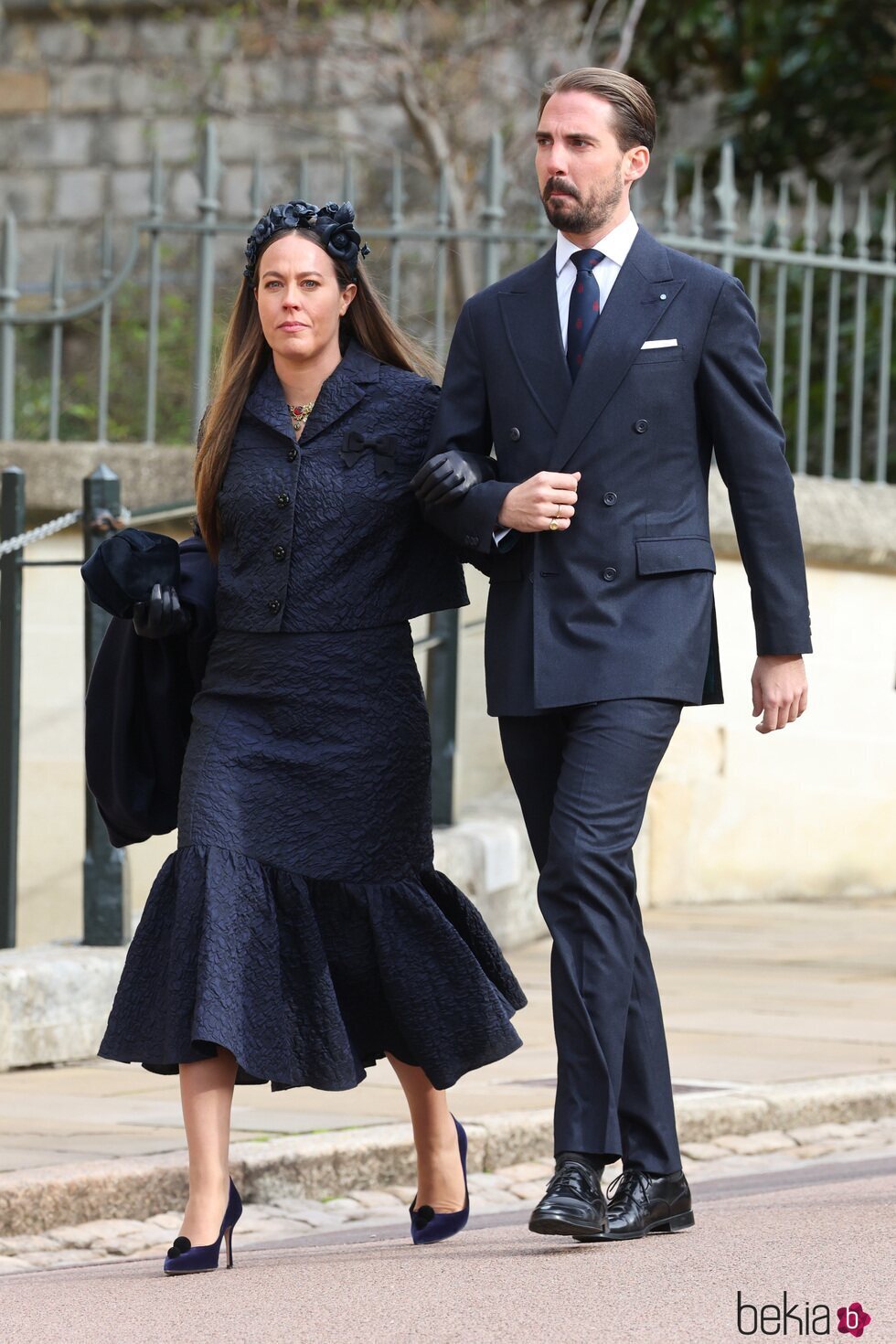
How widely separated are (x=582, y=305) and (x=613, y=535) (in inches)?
17.0

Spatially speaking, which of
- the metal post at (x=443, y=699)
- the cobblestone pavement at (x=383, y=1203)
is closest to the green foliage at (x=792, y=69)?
the metal post at (x=443, y=699)

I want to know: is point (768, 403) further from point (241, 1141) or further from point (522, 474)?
point (241, 1141)

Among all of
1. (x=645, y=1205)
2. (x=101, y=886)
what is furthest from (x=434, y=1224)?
(x=101, y=886)

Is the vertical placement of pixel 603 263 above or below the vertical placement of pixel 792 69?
below

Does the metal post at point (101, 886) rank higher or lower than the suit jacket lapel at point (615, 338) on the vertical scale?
lower

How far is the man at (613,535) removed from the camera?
13.4 ft

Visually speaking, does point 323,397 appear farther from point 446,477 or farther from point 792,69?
point 792,69

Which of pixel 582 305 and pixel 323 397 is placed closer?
pixel 582 305

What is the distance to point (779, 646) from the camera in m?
4.19

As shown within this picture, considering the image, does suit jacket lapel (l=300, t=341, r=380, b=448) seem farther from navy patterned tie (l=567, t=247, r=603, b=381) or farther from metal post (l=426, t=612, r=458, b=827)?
metal post (l=426, t=612, r=458, b=827)

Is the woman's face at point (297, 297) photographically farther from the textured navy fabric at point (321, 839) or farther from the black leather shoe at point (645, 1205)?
the black leather shoe at point (645, 1205)

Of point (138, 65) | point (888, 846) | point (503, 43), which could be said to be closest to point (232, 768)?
point (888, 846)

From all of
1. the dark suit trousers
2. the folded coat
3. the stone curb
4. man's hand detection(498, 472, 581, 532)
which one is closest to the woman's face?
the folded coat

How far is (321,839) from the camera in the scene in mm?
4223
